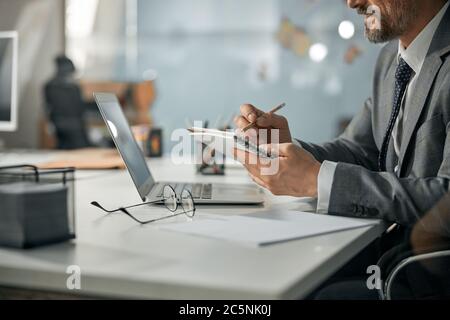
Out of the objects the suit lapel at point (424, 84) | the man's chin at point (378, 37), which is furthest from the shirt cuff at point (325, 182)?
the man's chin at point (378, 37)

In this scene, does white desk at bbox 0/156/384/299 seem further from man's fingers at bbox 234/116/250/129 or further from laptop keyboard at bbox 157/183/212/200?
man's fingers at bbox 234/116/250/129

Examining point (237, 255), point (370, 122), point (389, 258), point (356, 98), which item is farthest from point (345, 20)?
point (237, 255)

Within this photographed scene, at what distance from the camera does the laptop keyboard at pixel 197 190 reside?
51.6 inches

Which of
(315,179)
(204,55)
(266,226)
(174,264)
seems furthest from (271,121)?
(204,55)

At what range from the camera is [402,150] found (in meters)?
1.30

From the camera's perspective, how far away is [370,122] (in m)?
1.67

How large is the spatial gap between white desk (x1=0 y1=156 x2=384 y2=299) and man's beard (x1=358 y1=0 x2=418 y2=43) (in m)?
0.68

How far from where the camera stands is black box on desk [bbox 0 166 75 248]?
32.9 inches

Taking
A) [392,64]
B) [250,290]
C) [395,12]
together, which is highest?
[395,12]

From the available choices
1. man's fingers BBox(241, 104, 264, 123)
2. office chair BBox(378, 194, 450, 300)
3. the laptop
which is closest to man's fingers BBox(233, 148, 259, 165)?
the laptop

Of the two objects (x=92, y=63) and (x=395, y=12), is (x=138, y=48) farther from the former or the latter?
(x=395, y=12)

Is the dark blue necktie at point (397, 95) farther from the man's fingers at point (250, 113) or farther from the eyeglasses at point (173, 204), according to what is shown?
the eyeglasses at point (173, 204)

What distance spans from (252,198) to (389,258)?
0.35m

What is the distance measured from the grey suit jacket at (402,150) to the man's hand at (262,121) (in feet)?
0.26
